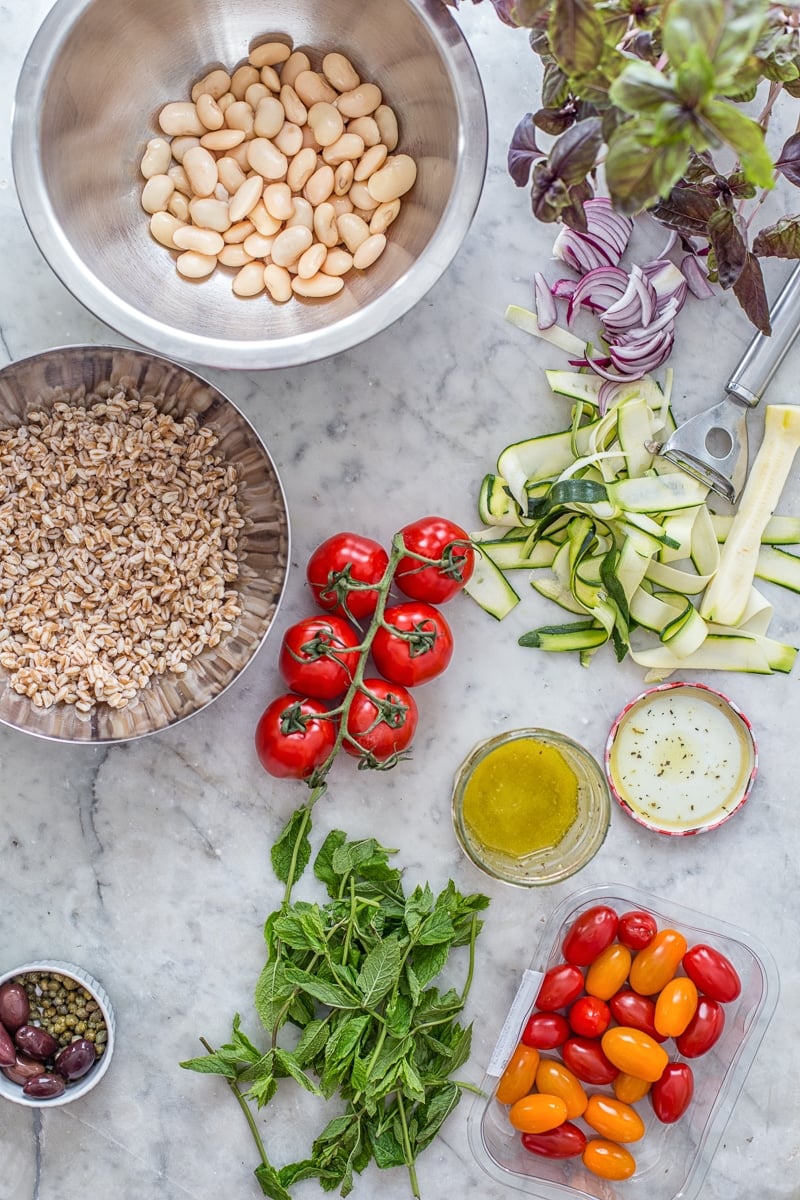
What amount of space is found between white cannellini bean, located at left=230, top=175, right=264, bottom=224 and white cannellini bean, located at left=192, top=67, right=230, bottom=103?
0.50 ft

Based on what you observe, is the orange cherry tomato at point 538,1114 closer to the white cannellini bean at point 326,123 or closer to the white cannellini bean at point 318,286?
the white cannellini bean at point 318,286

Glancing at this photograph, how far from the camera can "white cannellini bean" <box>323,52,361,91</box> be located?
1.62 meters

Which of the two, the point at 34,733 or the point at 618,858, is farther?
the point at 618,858

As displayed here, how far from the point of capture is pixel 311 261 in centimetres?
161

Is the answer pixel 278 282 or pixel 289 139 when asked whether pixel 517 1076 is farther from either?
pixel 289 139

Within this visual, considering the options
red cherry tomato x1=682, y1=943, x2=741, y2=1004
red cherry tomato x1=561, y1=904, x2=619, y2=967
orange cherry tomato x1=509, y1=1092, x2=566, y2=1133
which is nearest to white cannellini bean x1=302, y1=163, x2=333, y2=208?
red cherry tomato x1=561, y1=904, x2=619, y2=967

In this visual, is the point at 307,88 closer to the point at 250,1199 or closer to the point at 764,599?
the point at 764,599

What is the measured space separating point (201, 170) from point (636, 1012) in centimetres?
147

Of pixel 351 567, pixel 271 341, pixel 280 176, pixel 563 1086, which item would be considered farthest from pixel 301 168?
pixel 563 1086

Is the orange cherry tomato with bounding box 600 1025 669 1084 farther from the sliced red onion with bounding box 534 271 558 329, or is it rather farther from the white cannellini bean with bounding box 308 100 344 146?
the white cannellini bean with bounding box 308 100 344 146

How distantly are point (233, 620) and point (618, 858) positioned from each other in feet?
2.45

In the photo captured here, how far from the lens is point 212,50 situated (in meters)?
1.67

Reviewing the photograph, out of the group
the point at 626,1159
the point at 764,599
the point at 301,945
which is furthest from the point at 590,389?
the point at 626,1159

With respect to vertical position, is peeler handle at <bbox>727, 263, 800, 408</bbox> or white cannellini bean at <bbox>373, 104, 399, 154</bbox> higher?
white cannellini bean at <bbox>373, 104, 399, 154</bbox>
